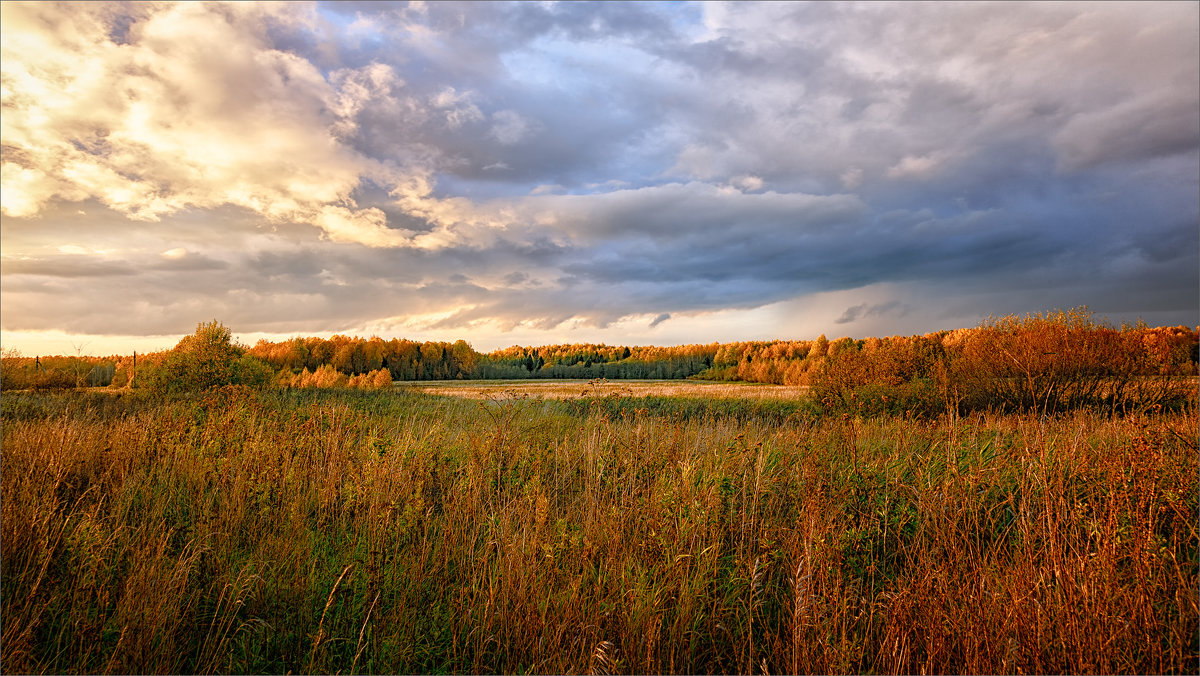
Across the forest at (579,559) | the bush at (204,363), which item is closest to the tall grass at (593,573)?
the forest at (579,559)

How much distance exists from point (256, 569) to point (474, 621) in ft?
6.95

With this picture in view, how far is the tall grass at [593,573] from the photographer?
3.62 meters

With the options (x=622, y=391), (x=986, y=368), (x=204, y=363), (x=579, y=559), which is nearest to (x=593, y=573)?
(x=579, y=559)

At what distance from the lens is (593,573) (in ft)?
14.3

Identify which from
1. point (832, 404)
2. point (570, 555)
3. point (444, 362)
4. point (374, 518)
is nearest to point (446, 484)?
Answer: point (374, 518)

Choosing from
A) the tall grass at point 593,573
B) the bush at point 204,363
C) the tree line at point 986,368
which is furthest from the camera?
the bush at point 204,363

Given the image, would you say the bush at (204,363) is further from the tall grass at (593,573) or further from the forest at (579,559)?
the tall grass at (593,573)

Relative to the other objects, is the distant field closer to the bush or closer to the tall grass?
the tall grass

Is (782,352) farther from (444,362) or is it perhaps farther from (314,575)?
(314,575)

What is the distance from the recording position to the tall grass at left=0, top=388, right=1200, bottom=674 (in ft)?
11.9

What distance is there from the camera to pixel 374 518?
5469 millimetres

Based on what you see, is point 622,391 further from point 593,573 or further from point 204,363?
point 204,363

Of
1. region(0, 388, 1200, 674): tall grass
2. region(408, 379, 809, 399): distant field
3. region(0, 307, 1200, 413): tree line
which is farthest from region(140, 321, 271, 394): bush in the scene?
region(0, 388, 1200, 674): tall grass

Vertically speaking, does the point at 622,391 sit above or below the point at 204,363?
below
